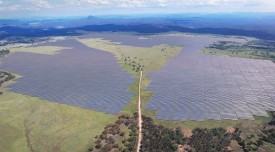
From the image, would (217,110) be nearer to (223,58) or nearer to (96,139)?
(96,139)

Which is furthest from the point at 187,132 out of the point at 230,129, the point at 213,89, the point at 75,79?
the point at 75,79

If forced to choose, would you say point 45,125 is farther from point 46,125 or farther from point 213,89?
point 213,89

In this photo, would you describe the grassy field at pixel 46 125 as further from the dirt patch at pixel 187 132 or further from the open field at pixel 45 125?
the dirt patch at pixel 187 132

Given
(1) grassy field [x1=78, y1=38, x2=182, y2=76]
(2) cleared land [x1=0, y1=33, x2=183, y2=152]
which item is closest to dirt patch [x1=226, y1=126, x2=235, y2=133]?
(2) cleared land [x1=0, y1=33, x2=183, y2=152]

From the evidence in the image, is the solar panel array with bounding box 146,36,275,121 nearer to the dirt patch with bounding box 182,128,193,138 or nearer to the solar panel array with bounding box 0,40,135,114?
the dirt patch with bounding box 182,128,193,138

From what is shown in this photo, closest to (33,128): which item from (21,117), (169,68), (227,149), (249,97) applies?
(21,117)

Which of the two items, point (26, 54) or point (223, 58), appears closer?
point (223, 58)
